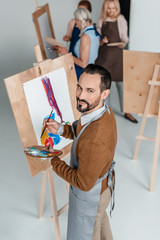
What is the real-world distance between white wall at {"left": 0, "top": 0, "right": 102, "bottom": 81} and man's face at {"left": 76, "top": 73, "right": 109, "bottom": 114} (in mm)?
3991

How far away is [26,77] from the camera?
186 centimetres

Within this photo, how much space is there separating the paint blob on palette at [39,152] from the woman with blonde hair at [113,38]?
2.01m

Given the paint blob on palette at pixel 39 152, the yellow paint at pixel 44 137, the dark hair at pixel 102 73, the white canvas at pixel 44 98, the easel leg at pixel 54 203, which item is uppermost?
the dark hair at pixel 102 73

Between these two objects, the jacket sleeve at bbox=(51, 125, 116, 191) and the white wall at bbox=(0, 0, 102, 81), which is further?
the white wall at bbox=(0, 0, 102, 81)

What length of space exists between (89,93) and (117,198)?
1.45 meters

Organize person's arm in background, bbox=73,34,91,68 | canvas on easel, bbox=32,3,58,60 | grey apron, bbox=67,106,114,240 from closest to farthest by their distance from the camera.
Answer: grey apron, bbox=67,106,114,240 < person's arm in background, bbox=73,34,91,68 < canvas on easel, bbox=32,3,58,60

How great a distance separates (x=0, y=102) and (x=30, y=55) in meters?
1.44

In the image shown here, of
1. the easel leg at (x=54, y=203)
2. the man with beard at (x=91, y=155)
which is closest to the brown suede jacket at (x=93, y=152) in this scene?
the man with beard at (x=91, y=155)

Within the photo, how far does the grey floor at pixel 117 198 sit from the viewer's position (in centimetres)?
238

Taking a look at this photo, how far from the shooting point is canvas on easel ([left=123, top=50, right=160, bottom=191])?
255 centimetres

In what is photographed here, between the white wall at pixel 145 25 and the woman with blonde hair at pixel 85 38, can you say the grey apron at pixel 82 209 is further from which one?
the white wall at pixel 145 25

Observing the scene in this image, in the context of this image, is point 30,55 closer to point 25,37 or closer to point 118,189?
point 25,37

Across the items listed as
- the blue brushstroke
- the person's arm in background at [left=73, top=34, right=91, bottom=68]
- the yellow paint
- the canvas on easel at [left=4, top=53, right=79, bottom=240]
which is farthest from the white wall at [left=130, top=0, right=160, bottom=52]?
the yellow paint

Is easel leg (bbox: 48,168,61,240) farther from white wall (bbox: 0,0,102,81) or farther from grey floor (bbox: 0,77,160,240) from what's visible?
white wall (bbox: 0,0,102,81)
